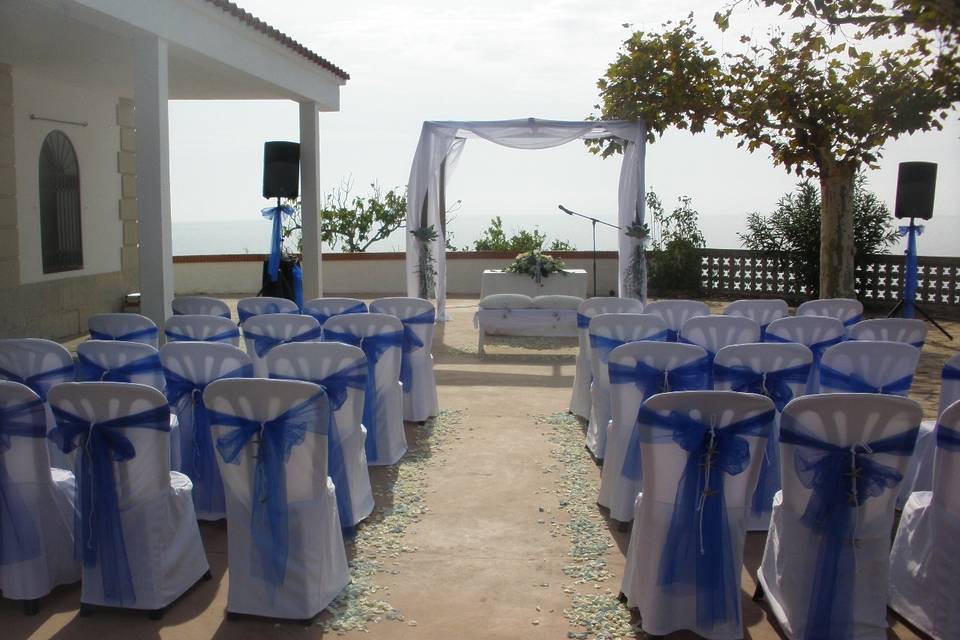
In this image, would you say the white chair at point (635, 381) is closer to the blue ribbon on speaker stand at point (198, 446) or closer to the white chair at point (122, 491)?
the blue ribbon on speaker stand at point (198, 446)

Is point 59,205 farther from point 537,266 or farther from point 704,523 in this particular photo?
point 704,523

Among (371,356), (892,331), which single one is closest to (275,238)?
(371,356)

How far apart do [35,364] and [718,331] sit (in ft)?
11.3

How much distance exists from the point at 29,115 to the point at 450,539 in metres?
7.28

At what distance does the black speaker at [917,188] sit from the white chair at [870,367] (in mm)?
7022

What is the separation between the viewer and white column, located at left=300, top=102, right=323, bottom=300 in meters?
10.7

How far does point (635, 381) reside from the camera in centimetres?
425

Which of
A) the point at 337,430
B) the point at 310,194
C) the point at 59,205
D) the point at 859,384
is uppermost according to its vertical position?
the point at 310,194

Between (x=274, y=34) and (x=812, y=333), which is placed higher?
(x=274, y=34)

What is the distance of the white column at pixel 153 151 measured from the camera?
6973 mm

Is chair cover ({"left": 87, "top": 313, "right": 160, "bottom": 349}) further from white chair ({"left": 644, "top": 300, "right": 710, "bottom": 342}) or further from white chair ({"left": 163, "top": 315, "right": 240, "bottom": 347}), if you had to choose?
white chair ({"left": 644, "top": 300, "right": 710, "bottom": 342})

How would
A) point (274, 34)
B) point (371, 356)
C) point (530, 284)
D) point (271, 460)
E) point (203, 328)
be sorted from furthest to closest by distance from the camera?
point (530, 284) → point (274, 34) → point (203, 328) → point (371, 356) → point (271, 460)

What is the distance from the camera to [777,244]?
14227mm

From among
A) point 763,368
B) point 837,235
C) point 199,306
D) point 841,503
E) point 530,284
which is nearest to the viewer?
point 841,503
